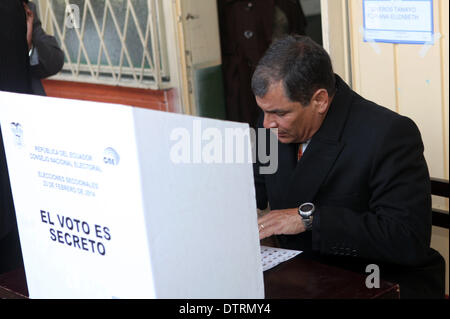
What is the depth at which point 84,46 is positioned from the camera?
198 inches

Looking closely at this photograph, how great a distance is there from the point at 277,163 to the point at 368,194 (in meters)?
0.36

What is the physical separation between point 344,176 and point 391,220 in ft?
0.80

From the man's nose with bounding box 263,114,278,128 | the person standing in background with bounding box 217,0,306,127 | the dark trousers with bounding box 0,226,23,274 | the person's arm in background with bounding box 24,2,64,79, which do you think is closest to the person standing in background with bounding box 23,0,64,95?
the person's arm in background with bounding box 24,2,64,79

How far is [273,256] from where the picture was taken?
6.10 ft

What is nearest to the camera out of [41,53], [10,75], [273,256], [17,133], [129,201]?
[129,201]

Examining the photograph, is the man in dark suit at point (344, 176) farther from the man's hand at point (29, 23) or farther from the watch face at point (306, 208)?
the man's hand at point (29, 23)

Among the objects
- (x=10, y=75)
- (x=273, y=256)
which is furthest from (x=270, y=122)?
(x=10, y=75)

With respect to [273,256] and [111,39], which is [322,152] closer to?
[273,256]

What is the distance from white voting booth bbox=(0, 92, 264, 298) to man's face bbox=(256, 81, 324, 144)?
70 centimetres

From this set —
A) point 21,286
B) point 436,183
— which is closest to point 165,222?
point 21,286

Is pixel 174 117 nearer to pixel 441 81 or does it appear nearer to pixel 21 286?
pixel 21 286

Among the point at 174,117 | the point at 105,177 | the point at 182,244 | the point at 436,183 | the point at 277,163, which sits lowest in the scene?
the point at 436,183

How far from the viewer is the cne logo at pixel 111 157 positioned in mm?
1189

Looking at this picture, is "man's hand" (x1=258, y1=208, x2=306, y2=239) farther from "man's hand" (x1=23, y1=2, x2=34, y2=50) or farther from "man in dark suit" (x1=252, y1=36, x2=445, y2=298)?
"man's hand" (x1=23, y1=2, x2=34, y2=50)
